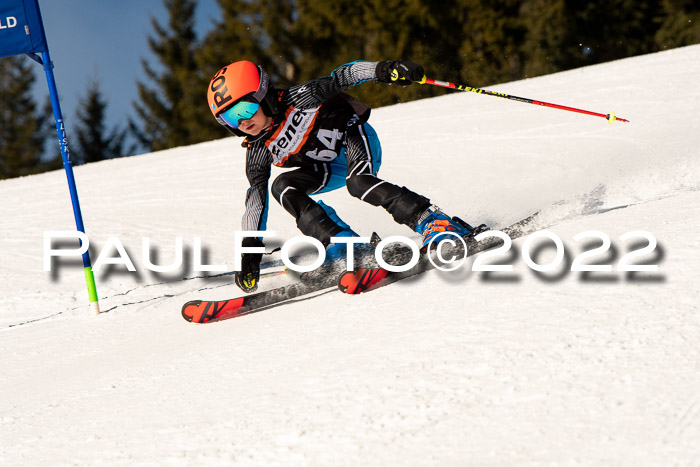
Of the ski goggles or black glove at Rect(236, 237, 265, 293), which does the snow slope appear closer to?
black glove at Rect(236, 237, 265, 293)

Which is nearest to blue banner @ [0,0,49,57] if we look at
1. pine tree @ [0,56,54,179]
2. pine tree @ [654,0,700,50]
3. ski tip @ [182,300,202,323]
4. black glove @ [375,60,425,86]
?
ski tip @ [182,300,202,323]

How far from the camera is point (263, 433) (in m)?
2.01

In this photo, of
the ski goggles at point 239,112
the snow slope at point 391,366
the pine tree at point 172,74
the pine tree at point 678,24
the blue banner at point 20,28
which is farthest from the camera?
the pine tree at point 172,74

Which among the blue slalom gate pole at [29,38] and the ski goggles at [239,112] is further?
the blue slalom gate pole at [29,38]

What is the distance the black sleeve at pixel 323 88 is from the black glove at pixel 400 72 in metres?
0.16

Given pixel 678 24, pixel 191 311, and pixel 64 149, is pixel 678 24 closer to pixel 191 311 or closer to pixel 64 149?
pixel 64 149

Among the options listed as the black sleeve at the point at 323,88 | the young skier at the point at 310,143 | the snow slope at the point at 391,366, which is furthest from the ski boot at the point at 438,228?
the black sleeve at the point at 323,88

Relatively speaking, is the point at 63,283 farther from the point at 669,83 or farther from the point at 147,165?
the point at 669,83

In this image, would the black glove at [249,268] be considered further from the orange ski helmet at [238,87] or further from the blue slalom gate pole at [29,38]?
the blue slalom gate pole at [29,38]

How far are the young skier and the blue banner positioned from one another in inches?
53.0

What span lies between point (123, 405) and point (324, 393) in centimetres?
76

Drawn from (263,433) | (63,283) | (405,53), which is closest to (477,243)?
(263,433)

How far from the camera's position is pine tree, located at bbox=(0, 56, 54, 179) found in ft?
109

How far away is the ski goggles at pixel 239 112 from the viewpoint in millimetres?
3688
